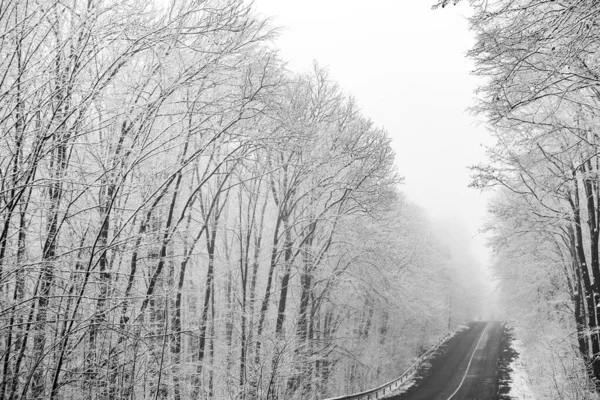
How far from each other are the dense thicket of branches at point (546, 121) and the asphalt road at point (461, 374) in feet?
18.7

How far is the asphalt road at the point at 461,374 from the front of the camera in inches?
788

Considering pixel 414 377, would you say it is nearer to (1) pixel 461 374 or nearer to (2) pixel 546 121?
(1) pixel 461 374

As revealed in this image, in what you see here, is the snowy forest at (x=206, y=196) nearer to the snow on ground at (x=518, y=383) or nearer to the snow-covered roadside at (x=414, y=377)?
the snow-covered roadside at (x=414, y=377)

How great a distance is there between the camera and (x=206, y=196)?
13.5 meters

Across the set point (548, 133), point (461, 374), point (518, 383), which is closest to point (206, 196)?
point (548, 133)

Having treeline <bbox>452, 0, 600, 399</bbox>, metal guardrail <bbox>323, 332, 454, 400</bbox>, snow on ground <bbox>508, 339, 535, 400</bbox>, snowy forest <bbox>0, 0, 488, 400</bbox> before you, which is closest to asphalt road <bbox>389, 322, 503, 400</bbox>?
metal guardrail <bbox>323, 332, 454, 400</bbox>

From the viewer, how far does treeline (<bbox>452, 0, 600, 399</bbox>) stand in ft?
13.6

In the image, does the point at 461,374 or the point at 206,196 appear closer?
the point at 206,196

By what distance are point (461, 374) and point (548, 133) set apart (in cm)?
2446

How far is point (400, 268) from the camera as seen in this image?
64.6 ft

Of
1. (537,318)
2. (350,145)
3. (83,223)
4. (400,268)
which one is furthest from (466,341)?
(83,223)

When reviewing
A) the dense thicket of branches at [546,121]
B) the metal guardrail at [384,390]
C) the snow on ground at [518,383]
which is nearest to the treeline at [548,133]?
the dense thicket of branches at [546,121]

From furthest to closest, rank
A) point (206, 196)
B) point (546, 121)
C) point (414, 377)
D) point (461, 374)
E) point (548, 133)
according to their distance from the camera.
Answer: point (461, 374), point (414, 377), point (206, 196), point (546, 121), point (548, 133)

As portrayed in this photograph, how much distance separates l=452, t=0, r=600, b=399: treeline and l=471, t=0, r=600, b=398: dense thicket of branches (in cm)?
3
